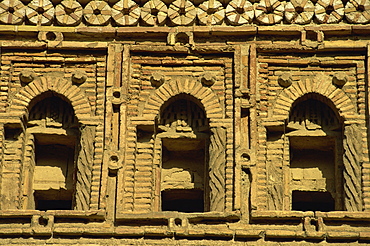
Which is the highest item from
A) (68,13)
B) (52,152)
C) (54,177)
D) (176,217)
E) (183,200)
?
(68,13)

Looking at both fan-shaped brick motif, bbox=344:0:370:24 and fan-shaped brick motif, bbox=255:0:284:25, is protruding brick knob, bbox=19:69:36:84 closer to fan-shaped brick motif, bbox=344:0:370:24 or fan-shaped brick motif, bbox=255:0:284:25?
fan-shaped brick motif, bbox=255:0:284:25

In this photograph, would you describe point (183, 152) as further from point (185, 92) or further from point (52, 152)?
point (52, 152)

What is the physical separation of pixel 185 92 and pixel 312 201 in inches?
85.3

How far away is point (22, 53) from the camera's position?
809 inches

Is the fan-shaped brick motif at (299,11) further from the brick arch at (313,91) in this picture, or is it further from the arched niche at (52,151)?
the arched niche at (52,151)

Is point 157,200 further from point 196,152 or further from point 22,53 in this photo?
point 22,53

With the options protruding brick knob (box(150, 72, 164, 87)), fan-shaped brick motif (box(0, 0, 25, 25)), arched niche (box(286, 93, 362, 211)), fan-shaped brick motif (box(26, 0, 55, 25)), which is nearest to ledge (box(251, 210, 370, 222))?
arched niche (box(286, 93, 362, 211))

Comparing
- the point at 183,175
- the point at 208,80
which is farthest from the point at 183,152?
the point at 208,80

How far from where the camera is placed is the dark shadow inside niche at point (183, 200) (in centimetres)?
2008

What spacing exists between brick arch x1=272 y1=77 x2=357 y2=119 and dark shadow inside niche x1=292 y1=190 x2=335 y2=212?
3.37 feet

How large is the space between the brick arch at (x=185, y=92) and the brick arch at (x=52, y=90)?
812mm

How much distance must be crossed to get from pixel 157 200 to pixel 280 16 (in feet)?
9.77

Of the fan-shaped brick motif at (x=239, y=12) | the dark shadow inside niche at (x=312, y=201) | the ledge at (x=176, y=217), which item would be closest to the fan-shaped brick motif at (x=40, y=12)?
the fan-shaped brick motif at (x=239, y=12)

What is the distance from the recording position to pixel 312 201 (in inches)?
795
